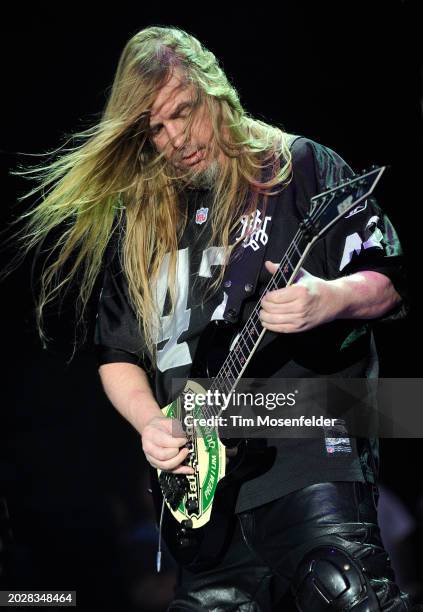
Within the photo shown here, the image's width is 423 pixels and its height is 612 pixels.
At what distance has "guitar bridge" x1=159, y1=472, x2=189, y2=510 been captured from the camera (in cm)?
237

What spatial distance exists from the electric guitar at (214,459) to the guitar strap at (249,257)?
0.35ft

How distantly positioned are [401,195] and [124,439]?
2.16m

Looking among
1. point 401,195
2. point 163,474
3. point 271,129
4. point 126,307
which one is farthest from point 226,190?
point 401,195

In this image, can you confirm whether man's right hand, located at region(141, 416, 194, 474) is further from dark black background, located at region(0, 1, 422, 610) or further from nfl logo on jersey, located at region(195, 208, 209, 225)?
dark black background, located at region(0, 1, 422, 610)

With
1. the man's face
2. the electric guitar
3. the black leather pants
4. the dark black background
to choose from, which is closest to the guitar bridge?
the electric guitar

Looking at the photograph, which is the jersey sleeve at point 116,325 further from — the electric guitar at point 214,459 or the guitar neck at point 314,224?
the guitar neck at point 314,224

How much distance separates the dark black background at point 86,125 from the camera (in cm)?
377

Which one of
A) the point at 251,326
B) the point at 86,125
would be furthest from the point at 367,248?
the point at 86,125

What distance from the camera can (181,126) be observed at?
8.47 ft

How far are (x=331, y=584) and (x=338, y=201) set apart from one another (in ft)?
3.15

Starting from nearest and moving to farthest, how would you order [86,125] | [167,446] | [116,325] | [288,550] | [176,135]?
[288,550]
[167,446]
[176,135]
[116,325]
[86,125]

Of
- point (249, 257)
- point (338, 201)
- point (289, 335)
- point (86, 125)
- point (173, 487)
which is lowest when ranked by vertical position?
point (173, 487)

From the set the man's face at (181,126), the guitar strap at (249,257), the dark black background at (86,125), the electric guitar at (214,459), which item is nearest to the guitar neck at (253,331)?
the electric guitar at (214,459)

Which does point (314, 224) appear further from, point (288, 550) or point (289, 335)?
point (288, 550)
